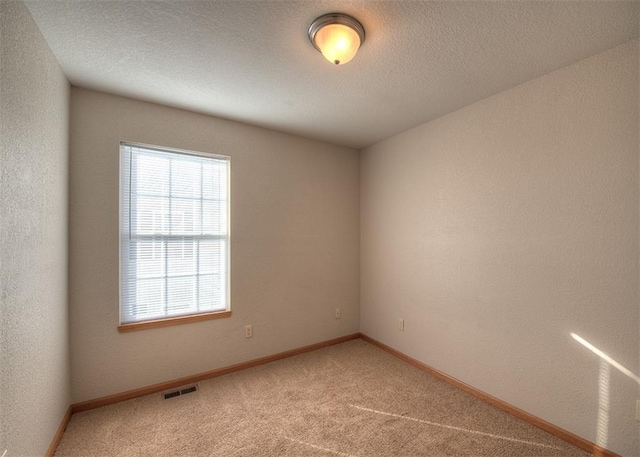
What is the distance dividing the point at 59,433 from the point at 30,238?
135 cm

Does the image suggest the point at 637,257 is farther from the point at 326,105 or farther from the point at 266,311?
the point at 266,311

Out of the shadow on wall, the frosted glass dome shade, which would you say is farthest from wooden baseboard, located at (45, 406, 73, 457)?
the shadow on wall

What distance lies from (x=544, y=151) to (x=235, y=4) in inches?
84.4

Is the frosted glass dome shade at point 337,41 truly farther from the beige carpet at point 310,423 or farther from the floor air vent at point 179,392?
the floor air vent at point 179,392

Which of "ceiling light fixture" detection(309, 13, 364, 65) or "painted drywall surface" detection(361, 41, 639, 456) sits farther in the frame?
"painted drywall surface" detection(361, 41, 639, 456)

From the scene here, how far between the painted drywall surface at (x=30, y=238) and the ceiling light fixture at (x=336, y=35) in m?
1.38

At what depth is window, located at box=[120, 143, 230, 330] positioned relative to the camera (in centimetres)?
229

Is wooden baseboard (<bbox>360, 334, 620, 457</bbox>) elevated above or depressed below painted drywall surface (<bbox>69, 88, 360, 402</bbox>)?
below

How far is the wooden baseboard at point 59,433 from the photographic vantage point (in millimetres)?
1646

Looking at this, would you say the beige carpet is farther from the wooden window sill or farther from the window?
the window

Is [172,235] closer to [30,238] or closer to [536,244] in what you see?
[30,238]

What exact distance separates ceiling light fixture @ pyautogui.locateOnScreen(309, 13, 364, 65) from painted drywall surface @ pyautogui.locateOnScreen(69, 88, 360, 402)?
1519 millimetres

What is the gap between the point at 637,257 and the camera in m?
1.55

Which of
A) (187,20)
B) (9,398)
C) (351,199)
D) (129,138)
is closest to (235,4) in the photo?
(187,20)
